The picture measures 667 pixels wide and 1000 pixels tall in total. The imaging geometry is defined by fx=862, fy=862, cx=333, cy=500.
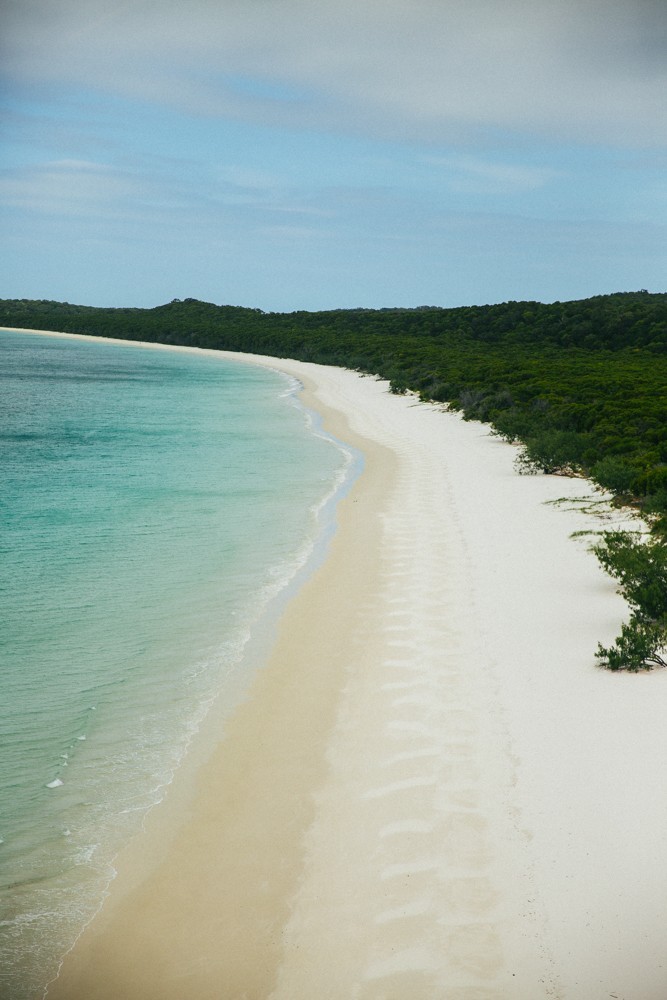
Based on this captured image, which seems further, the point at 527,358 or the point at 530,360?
the point at 527,358

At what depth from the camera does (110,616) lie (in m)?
10.8

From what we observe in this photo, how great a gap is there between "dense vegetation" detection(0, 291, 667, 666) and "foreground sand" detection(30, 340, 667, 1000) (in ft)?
5.96

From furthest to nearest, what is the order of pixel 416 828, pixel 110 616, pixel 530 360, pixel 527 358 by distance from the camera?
pixel 527 358
pixel 530 360
pixel 110 616
pixel 416 828

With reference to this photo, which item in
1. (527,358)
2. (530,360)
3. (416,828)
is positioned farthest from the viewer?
(527,358)

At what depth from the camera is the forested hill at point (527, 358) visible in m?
20.2

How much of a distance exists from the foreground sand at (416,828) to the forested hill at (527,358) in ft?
17.9

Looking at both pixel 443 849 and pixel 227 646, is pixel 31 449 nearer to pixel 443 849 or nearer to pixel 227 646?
pixel 227 646

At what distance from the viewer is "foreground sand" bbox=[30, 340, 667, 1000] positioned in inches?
187

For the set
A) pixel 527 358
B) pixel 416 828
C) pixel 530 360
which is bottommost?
pixel 416 828

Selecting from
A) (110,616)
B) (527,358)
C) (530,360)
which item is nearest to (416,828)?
(110,616)

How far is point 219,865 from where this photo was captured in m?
5.88

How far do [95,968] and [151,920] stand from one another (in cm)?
46

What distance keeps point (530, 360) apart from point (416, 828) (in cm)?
4622

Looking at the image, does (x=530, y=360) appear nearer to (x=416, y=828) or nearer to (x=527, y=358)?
(x=527, y=358)
